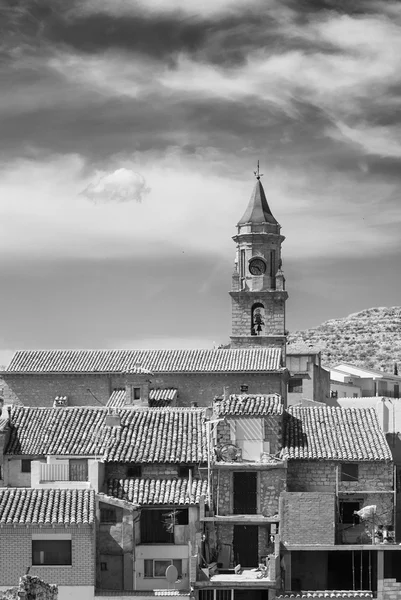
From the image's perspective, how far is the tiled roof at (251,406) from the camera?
4616cm

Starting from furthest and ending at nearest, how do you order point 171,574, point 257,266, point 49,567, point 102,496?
point 257,266, point 102,496, point 171,574, point 49,567

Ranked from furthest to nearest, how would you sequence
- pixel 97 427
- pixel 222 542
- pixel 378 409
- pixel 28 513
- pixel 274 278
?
pixel 274 278, pixel 378 409, pixel 97 427, pixel 222 542, pixel 28 513

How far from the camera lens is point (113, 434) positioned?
46938 mm

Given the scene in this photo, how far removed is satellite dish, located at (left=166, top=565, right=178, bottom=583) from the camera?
41056mm

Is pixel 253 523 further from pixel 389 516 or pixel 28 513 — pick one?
pixel 28 513

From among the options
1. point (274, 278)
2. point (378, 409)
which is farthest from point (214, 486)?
point (274, 278)

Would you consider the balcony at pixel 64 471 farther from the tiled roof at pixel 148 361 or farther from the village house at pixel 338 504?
the tiled roof at pixel 148 361

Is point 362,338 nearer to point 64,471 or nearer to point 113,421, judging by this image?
point 113,421

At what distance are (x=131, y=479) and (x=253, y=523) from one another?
15.9 ft

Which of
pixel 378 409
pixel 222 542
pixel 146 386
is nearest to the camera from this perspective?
pixel 222 542

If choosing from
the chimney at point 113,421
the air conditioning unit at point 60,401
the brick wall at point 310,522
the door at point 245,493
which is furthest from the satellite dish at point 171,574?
the air conditioning unit at point 60,401

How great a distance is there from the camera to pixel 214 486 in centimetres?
4503

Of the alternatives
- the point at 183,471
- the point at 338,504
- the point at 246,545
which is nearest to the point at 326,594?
the point at 246,545

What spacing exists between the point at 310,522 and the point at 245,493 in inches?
137
